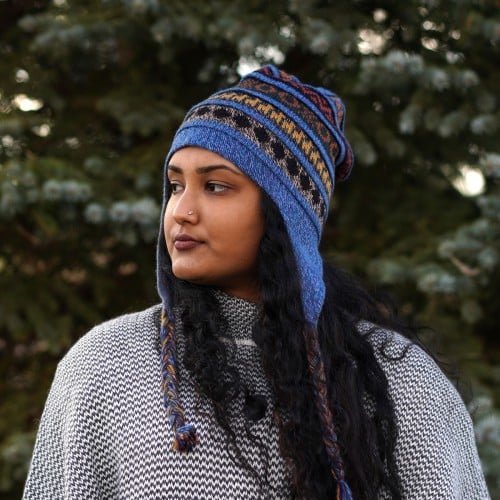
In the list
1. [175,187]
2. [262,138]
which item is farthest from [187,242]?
[262,138]

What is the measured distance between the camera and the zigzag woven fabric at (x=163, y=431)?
6.77 ft

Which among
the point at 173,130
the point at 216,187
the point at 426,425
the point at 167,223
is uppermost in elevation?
the point at 216,187

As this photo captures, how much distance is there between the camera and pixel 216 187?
214 cm

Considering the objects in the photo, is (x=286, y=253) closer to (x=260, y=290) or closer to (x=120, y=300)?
(x=260, y=290)

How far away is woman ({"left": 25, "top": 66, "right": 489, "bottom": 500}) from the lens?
2092 millimetres

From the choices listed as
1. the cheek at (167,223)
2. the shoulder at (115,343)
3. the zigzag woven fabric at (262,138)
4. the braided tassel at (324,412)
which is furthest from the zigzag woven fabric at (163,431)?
the zigzag woven fabric at (262,138)

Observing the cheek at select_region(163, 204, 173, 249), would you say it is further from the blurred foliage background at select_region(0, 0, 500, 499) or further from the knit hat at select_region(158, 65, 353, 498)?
the blurred foliage background at select_region(0, 0, 500, 499)

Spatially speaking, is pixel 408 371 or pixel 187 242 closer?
pixel 187 242

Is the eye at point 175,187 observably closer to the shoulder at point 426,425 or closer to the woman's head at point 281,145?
the woman's head at point 281,145

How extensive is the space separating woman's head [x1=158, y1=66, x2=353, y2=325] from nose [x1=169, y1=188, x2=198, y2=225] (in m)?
0.12

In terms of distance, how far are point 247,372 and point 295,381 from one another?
13cm

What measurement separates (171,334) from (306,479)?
47 cm

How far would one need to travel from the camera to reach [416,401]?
7.43ft

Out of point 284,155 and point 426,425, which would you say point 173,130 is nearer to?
point 284,155
